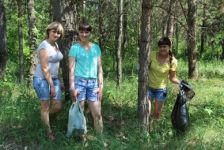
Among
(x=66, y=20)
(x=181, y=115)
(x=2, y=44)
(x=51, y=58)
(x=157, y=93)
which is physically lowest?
(x=181, y=115)

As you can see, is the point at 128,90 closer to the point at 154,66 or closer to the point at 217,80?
the point at 154,66

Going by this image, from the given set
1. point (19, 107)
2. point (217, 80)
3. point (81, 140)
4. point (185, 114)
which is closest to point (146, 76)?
point (185, 114)

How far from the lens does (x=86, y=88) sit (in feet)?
22.5

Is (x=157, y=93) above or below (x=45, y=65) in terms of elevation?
below

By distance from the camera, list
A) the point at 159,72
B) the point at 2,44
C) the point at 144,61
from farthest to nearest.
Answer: the point at 2,44 → the point at 159,72 → the point at 144,61

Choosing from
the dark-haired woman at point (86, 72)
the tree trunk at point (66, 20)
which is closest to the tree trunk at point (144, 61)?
the dark-haired woman at point (86, 72)

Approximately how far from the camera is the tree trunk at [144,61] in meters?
6.87

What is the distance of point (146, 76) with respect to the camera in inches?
277

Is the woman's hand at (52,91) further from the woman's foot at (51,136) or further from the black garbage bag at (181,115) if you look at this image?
the black garbage bag at (181,115)

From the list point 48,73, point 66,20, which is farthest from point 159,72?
point 48,73

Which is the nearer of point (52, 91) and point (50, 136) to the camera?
point (52, 91)

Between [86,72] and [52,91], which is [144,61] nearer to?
[86,72]

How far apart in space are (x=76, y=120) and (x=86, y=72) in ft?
2.48

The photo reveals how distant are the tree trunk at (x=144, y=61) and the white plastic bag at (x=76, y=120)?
1.04m
